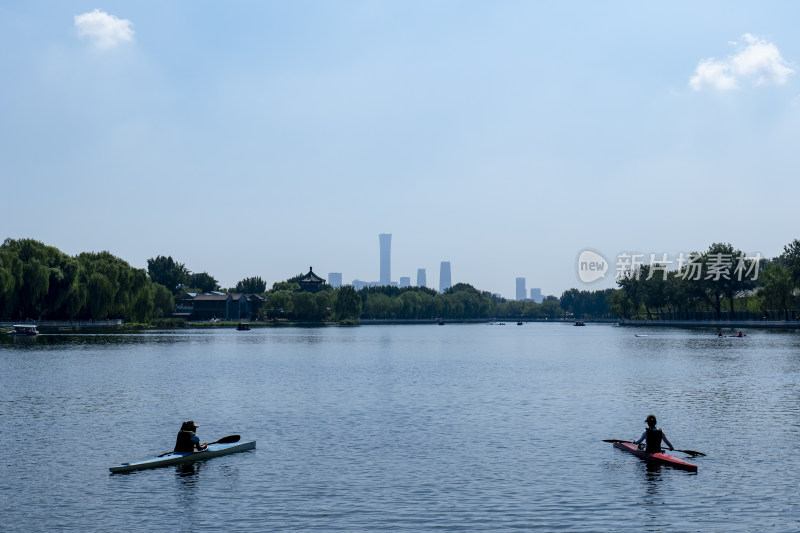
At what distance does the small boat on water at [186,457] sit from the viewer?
22.6 metres

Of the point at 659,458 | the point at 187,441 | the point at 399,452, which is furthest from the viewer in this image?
the point at 399,452

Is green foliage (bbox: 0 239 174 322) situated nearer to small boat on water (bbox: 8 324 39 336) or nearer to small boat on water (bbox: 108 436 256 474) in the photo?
small boat on water (bbox: 8 324 39 336)

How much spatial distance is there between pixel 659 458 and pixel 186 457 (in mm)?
14594

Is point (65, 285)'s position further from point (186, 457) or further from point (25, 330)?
point (186, 457)

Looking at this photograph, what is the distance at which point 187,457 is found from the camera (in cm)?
2400

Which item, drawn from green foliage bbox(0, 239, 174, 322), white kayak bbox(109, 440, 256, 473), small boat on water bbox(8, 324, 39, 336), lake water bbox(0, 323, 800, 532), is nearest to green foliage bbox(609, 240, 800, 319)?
lake water bbox(0, 323, 800, 532)

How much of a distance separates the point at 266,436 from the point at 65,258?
290 ft

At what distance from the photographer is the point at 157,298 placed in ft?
579

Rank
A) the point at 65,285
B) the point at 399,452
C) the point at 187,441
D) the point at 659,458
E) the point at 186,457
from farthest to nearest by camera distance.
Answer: the point at 65,285
the point at 399,452
the point at 187,441
the point at 186,457
the point at 659,458

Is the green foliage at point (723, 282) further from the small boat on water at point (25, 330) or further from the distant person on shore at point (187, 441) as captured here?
the distant person on shore at point (187, 441)

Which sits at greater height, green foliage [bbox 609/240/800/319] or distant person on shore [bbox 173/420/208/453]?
green foliage [bbox 609/240/800/319]

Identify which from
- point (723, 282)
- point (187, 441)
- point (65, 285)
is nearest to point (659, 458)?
point (187, 441)

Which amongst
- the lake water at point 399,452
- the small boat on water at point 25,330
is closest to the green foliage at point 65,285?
the small boat on water at point 25,330

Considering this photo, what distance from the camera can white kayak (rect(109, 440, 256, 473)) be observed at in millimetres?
22572
